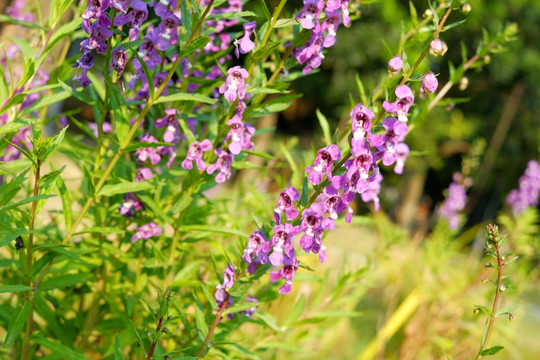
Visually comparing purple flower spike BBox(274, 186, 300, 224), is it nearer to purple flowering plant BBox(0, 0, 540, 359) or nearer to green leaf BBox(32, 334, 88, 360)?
purple flowering plant BBox(0, 0, 540, 359)

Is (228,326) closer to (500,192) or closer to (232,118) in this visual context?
(232,118)

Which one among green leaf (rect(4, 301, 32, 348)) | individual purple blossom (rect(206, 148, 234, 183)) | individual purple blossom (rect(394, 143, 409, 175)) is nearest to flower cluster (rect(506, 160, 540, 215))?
individual purple blossom (rect(394, 143, 409, 175))

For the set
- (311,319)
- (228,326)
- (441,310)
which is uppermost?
(228,326)

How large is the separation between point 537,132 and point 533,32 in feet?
10.9

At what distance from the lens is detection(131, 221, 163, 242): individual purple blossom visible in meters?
1.85

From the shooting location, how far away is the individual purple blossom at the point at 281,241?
4.55ft

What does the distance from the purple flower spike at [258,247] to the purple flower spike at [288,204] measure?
67mm

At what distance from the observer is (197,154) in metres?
1.69

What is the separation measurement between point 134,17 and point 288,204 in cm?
65

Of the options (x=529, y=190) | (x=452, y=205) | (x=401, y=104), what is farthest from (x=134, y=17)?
(x=529, y=190)

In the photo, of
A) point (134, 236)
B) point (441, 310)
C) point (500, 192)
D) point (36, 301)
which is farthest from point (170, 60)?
point (500, 192)

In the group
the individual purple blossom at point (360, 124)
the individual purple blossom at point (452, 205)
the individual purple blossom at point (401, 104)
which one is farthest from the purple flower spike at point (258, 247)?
the individual purple blossom at point (452, 205)

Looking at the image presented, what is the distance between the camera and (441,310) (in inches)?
167

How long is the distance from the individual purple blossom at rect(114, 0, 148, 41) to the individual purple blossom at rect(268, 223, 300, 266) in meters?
0.66
